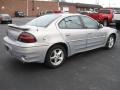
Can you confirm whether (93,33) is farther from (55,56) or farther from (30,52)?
(30,52)

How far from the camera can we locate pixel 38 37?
5.51 m

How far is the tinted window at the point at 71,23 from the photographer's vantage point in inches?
248

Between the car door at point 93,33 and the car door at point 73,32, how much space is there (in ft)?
0.80

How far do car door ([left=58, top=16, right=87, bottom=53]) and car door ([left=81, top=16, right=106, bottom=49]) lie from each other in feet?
0.80

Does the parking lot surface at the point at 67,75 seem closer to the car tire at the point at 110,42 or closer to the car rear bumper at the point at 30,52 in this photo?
the car rear bumper at the point at 30,52

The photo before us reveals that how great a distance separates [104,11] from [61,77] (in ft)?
52.8

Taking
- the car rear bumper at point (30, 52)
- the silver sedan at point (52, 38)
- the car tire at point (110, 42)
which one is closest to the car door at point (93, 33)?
the silver sedan at point (52, 38)

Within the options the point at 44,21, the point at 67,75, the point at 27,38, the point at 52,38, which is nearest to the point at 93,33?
the point at 44,21

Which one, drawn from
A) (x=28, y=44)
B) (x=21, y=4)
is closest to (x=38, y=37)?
(x=28, y=44)

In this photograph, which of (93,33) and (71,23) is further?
(93,33)

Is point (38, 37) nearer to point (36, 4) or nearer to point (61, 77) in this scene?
point (61, 77)

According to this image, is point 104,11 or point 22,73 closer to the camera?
point 22,73

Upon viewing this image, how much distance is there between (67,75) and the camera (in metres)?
5.46

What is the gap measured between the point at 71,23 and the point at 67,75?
1.84 m
